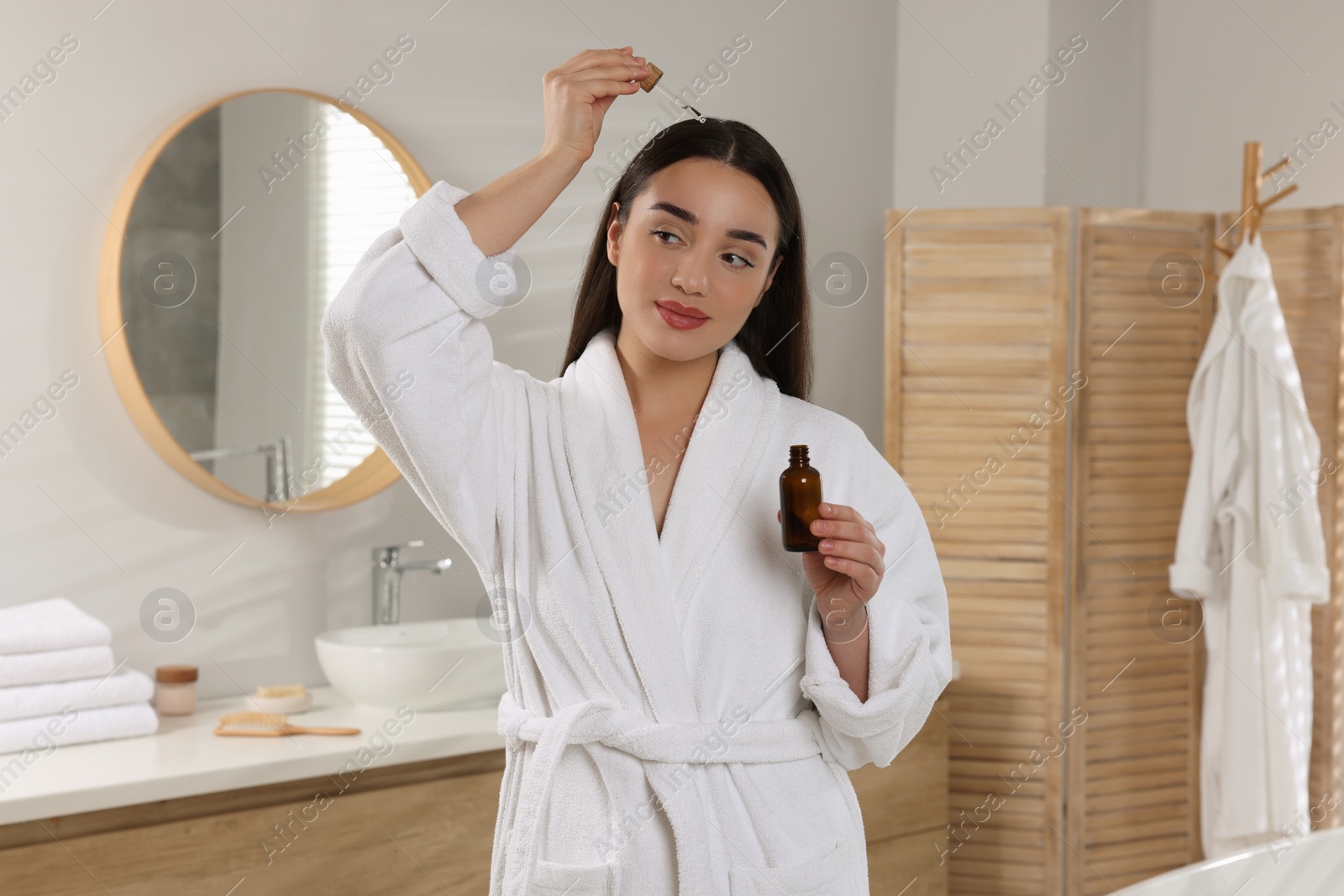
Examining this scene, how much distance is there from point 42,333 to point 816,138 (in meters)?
1.89

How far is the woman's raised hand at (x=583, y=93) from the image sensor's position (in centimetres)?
109

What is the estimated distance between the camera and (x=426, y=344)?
3.43 ft

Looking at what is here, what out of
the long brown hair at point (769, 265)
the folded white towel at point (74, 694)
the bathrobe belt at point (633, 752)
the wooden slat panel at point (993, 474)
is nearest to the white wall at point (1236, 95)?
the wooden slat panel at point (993, 474)

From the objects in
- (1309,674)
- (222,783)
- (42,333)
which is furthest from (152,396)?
(1309,674)

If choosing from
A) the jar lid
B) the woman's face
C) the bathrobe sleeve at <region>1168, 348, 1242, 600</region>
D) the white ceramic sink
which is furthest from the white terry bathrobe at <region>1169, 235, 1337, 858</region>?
the jar lid

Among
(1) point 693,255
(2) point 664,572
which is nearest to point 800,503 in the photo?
(2) point 664,572

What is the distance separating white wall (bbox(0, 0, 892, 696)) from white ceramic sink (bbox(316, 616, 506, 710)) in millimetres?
261

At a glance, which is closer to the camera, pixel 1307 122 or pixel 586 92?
pixel 586 92

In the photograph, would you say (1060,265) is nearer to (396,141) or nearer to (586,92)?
(396,141)

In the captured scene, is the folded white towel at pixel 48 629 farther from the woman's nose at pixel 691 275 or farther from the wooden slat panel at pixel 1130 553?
the wooden slat panel at pixel 1130 553

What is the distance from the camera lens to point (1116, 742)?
9.49ft

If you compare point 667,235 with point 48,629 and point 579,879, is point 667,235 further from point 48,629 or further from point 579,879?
point 48,629

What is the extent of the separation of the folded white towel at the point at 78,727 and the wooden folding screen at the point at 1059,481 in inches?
67.8

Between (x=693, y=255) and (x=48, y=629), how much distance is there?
48.9 inches
